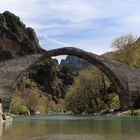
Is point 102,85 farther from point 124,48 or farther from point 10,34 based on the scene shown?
point 10,34

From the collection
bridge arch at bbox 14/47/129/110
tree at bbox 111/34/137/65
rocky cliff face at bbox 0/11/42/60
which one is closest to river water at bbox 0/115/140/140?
bridge arch at bbox 14/47/129/110

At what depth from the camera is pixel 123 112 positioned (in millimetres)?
59750

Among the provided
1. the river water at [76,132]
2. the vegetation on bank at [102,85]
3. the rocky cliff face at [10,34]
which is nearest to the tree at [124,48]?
the vegetation on bank at [102,85]

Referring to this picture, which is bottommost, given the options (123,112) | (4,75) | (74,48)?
(123,112)

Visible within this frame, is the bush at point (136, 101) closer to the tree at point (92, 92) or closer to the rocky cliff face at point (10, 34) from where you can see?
the tree at point (92, 92)

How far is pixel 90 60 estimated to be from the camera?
67125 millimetres

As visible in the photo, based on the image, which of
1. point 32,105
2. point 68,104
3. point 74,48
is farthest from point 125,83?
point 32,105

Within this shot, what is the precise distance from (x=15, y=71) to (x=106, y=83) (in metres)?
28.7

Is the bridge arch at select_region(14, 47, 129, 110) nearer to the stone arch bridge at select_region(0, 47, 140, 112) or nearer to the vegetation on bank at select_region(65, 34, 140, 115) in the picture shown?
the stone arch bridge at select_region(0, 47, 140, 112)

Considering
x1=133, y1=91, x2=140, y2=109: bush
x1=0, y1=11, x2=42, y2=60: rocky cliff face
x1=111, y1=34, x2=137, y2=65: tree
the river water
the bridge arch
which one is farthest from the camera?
x1=0, y1=11, x2=42, y2=60: rocky cliff face

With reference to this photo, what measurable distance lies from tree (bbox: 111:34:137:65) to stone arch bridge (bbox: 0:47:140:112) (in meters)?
12.1

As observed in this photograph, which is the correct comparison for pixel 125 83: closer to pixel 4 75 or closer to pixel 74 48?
pixel 74 48

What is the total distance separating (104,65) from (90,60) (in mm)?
3119

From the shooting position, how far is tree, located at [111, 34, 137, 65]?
255ft
